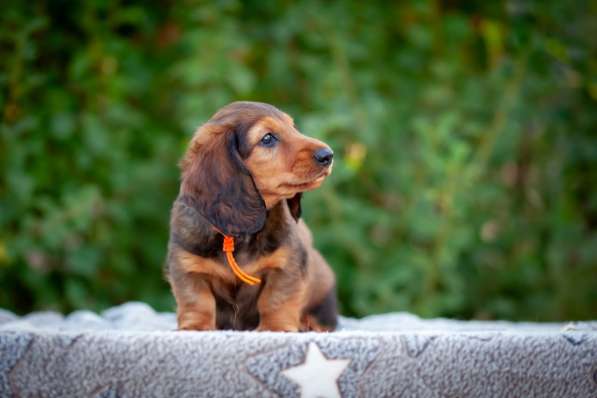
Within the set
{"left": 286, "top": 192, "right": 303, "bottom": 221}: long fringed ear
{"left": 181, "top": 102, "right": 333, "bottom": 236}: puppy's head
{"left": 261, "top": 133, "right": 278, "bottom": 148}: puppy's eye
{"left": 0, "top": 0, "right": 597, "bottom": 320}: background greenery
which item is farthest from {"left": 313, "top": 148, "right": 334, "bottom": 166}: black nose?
{"left": 0, "top": 0, "right": 597, "bottom": 320}: background greenery

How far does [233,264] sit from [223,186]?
0.30 metres

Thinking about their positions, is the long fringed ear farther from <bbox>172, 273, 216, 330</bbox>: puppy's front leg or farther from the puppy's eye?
<bbox>172, 273, 216, 330</bbox>: puppy's front leg

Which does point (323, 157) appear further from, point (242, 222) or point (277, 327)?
point (277, 327)

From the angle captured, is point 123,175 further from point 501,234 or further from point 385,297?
point 501,234

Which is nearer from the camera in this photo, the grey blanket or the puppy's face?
the grey blanket

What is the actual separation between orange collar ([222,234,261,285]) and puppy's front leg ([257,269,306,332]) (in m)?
0.12

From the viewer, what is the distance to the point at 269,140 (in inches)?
122

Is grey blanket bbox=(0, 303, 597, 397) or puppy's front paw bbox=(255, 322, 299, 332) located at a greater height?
grey blanket bbox=(0, 303, 597, 397)

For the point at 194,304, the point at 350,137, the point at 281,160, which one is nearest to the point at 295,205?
the point at 281,160

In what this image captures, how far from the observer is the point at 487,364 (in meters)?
2.42

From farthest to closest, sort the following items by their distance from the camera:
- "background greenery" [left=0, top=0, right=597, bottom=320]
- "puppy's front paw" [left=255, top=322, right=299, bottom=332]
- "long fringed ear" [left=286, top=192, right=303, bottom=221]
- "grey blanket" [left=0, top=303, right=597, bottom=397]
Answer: "background greenery" [left=0, top=0, right=597, bottom=320] → "long fringed ear" [left=286, top=192, right=303, bottom=221] → "puppy's front paw" [left=255, top=322, right=299, bottom=332] → "grey blanket" [left=0, top=303, right=597, bottom=397]

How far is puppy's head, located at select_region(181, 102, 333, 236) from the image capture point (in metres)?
2.92

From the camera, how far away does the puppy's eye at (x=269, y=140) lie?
3088 mm

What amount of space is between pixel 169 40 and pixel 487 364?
464 cm
